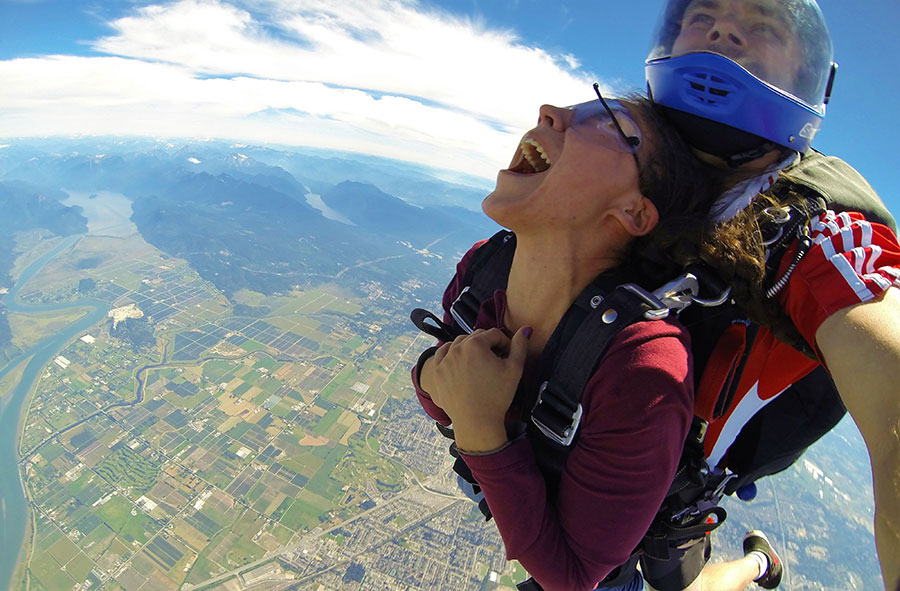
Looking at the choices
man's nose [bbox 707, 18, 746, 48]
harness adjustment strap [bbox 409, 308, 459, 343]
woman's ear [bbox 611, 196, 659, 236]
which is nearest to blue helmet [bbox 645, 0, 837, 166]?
man's nose [bbox 707, 18, 746, 48]

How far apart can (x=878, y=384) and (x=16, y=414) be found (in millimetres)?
45280

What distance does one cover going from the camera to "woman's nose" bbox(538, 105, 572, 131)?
1.31 metres

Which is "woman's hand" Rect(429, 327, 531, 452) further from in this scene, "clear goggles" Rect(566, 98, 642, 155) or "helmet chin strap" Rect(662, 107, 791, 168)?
"helmet chin strap" Rect(662, 107, 791, 168)

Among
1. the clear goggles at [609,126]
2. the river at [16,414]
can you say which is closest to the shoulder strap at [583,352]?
the clear goggles at [609,126]

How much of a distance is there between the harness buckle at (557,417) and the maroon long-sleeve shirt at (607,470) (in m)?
0.03

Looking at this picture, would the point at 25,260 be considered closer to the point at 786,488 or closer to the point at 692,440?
the point at 692,440

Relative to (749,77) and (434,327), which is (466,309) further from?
(749,77)

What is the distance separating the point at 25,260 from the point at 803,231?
296ft

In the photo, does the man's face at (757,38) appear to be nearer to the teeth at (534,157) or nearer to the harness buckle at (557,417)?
the teeth at (534,157)

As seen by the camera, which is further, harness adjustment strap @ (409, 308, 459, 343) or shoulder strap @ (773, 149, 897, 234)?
harness adjustment strap @ (409, 308, 459, 343)

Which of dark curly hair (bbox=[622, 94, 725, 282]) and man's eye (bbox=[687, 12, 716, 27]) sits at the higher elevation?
man's eye (bbox=[687, 12, 716, 27])

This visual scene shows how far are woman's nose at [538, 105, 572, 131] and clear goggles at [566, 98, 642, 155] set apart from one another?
3cm

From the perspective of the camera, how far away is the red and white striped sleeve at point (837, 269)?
0.83 m

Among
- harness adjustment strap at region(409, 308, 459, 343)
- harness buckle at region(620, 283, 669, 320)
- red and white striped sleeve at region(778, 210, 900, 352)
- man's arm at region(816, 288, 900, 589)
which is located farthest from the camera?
harness adjustment strap at region(409, 308, 459, 343)
